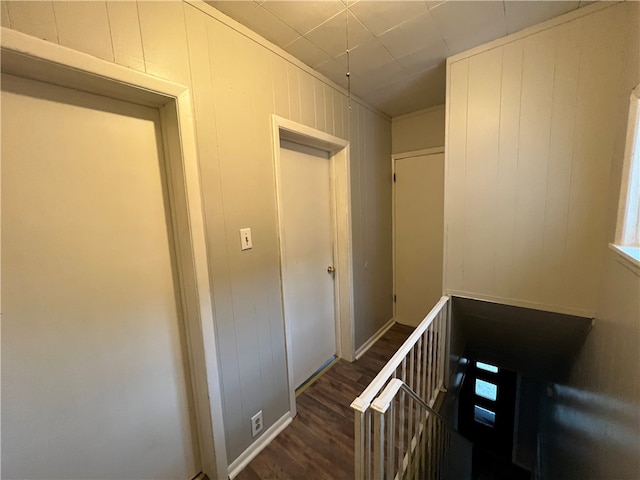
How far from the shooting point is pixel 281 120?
1522mm

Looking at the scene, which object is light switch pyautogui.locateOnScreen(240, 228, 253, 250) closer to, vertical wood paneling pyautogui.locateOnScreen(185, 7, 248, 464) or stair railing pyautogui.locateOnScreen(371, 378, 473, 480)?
vertical wood paneling pyautogui.locateOnScreen(185, 7, 248, 464)

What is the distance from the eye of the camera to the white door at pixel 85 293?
86 cm

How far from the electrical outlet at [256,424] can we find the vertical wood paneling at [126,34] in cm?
183

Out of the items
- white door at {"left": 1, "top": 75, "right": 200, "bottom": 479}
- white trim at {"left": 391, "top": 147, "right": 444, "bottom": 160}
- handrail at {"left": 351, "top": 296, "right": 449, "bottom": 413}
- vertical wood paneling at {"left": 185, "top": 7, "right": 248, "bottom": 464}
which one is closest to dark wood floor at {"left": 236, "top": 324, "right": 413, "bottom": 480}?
vertical wood paneling at {"left": 185, "top": 7, "right": 248, "bottom": 464}

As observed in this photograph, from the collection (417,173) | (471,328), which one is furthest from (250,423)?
(417,173)

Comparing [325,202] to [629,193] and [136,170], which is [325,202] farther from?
[629,193]

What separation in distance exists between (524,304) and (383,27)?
190 cm

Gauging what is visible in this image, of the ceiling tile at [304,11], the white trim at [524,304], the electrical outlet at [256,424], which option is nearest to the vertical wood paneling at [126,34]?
the ceiling tile at [304,11]

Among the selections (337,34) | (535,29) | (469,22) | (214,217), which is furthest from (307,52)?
(535,29)

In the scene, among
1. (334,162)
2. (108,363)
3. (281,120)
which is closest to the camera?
(108,363)

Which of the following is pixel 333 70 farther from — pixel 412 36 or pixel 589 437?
pixel 589 437

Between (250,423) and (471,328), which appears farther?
(471,328)

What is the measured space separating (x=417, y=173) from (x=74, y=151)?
268cm

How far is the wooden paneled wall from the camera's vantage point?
130 cm
